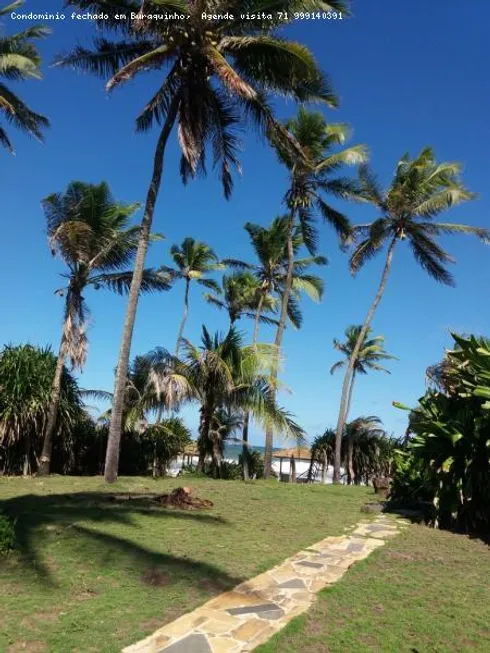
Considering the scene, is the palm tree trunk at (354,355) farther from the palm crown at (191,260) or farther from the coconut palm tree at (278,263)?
the palm crown at (191,260)

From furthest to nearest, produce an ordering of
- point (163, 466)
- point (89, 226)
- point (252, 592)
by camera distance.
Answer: point (163, 466)
point (89, 226)
point (252, 592)

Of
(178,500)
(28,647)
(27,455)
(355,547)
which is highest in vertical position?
(27,455)

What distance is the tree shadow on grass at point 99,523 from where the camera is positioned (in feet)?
17.9

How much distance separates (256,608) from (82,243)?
43.0ft

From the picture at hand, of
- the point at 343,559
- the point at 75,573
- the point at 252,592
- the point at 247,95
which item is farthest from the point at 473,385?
the point at 247,95

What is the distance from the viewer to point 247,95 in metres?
10.7

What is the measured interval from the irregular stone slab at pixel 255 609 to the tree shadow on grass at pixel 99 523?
48 cm

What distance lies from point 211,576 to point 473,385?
5567mm

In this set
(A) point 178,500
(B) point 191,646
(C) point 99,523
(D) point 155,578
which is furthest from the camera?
(A) point 178,500

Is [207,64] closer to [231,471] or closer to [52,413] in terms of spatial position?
[52,413]

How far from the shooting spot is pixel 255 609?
465 cm

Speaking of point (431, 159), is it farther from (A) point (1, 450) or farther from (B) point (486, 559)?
(A) point (1, 450)

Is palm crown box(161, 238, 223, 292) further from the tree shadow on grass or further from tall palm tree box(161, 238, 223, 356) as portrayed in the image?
the tree shadow on grass

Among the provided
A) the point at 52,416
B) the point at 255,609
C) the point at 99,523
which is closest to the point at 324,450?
the point at 52,416
